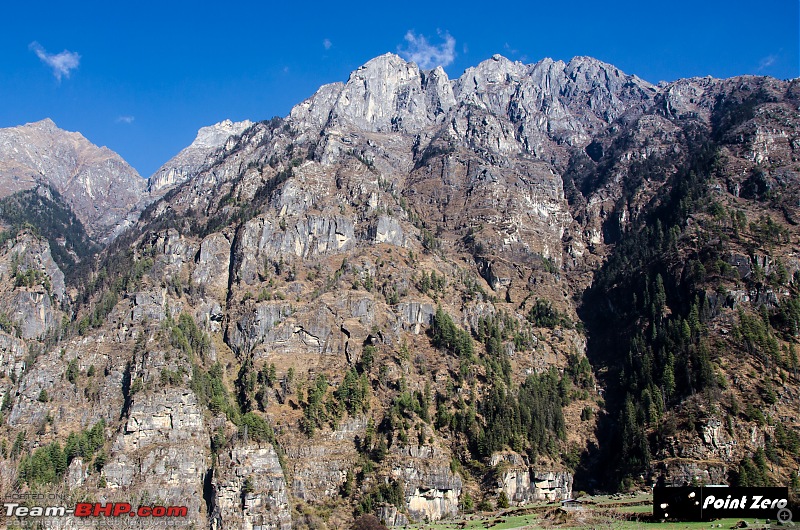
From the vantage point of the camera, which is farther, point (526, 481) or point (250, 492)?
point (526, 481)

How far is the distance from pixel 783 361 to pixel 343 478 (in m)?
111

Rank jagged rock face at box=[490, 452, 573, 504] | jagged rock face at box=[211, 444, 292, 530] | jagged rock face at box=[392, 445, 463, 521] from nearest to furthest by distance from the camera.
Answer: jagged rock face at box=[211, 444, 292, 530]
jagged rock face at box=[392, 445, 463, 521]
jagged rock face at box=[490, 452, 573, 504]

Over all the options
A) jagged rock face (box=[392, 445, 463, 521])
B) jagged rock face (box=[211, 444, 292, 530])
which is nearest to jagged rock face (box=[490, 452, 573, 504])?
jagged rock face (box=[392, 445, 463, 521])

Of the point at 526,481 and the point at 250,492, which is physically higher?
the point at 250,492

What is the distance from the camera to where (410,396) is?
175m

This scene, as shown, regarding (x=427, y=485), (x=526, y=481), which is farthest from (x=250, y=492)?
(x=526, y=481)

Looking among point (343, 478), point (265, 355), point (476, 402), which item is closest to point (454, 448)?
point (476, 402)

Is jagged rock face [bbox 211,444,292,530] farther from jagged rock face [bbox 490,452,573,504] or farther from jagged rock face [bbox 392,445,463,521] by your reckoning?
jagged rock face [bbox 490,452,573,504]

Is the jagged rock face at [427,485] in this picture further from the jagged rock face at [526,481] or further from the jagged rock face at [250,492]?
the jagged rock face at [250,492]

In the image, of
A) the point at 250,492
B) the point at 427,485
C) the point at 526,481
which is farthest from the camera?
the point at 526,481

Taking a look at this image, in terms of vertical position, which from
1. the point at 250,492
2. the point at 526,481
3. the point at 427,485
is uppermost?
the point at 250,492

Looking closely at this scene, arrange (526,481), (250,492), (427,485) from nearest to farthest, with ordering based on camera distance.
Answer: (250,492), (427,485), (526,481)

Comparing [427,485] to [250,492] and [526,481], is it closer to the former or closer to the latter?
[526,481]

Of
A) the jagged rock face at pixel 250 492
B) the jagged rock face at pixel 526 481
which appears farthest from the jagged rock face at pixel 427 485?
the jagged rock face at pixel 250 492
